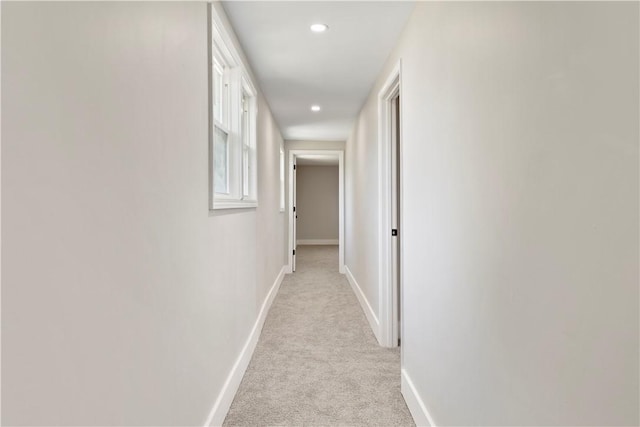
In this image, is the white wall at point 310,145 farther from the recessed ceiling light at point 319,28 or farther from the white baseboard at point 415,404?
the white baseboard at point 415,404

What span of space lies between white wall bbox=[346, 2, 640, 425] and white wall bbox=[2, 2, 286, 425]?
1.05m

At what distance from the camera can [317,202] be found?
34.9 ft

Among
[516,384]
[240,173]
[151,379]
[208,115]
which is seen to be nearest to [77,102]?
[151,379]

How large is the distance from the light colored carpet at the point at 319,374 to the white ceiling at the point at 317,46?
226 centimetres

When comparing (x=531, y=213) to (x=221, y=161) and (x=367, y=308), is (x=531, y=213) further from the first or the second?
(x=367, y=308)

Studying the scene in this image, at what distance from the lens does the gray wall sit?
1057 centimetres

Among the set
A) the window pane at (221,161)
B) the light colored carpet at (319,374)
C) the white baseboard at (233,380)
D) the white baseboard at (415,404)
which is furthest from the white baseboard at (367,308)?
the window pane at (221,161)

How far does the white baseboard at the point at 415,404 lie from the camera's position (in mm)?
1781

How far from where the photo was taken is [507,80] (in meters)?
1.04

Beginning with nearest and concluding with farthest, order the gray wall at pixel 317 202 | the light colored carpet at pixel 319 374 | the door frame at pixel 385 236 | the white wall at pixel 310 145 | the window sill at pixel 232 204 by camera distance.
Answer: the window sill at pixel 232 204
the light colored carpet at pixel 319 374
the door frame at pixel 385 236
the white wall at pixel 310 145
the gray wall at pixel 317 202

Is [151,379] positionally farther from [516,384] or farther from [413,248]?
[413,248]

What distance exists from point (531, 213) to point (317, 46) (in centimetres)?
206

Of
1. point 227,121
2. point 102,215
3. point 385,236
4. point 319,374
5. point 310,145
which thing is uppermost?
point 310,145

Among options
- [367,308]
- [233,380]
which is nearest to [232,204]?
[233,380]
